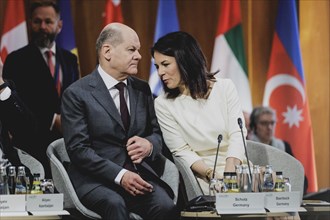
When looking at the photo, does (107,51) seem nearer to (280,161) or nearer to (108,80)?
(108,80)

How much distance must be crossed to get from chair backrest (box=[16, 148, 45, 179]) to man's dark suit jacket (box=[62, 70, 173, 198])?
7.8 inches

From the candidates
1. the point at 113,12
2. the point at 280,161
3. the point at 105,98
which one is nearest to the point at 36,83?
the point at 105,98

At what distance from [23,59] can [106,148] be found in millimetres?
1678

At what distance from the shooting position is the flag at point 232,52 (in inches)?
294

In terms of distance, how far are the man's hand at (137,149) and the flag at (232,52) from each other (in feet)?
9.39

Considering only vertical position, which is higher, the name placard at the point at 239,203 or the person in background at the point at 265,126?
the person in background at the point at 265,126

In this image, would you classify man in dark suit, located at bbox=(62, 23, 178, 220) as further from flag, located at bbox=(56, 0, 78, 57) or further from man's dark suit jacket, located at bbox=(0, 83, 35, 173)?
flag, located at bbox=(56, 0, 78, 57)

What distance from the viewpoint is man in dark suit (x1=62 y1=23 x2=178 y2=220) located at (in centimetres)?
455

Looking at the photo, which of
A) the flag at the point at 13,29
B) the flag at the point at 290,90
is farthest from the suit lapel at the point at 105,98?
the flag at the point at 290,90

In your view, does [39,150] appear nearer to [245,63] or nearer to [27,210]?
[27,210]

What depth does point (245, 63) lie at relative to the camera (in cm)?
755

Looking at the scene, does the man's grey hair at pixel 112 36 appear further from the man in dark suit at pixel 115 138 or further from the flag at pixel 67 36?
the flag at pixel 67 36

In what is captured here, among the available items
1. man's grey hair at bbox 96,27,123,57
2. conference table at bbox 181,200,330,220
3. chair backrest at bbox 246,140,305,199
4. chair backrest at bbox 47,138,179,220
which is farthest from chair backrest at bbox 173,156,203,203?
man's grey hair at bbox 96,27,123,57

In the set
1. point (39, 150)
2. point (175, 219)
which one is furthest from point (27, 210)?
point (39, 150)
